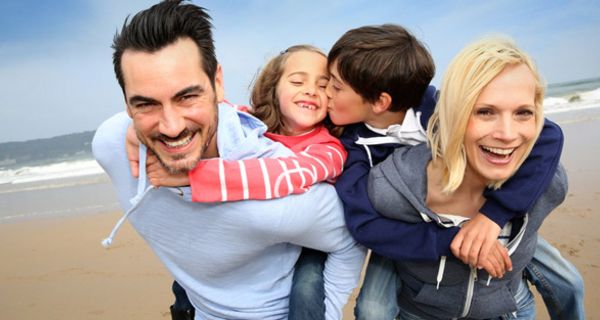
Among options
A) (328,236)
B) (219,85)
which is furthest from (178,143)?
(328,236)

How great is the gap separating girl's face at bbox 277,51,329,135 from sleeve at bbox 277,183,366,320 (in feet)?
2.02

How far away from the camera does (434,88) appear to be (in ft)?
7.88

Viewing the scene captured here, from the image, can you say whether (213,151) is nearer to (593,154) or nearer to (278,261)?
(278,261)

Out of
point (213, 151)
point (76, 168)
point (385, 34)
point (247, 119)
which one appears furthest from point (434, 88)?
point (76, 168)

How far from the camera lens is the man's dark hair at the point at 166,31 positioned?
186cm

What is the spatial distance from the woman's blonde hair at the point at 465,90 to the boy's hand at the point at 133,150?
1.36 metres

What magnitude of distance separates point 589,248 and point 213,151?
453 cm

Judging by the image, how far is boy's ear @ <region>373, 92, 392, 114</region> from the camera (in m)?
2.32

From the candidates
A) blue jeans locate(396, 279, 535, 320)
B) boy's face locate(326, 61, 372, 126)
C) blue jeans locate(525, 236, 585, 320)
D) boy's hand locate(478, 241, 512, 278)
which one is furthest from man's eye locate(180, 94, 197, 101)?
blue jeans locate(525, 236, 585, 320)

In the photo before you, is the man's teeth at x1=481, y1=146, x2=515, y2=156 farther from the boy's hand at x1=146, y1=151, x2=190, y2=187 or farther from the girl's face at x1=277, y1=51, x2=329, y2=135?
the boy's hand at x1=146, y1=151, x2=190, y2=187

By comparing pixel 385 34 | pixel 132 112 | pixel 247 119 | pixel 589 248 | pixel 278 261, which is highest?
pixel 385 34

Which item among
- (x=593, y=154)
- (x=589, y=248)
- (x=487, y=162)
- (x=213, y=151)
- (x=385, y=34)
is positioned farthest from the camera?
(x=593, y=154)

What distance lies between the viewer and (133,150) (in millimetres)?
2016

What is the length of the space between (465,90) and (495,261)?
73 centimetres
